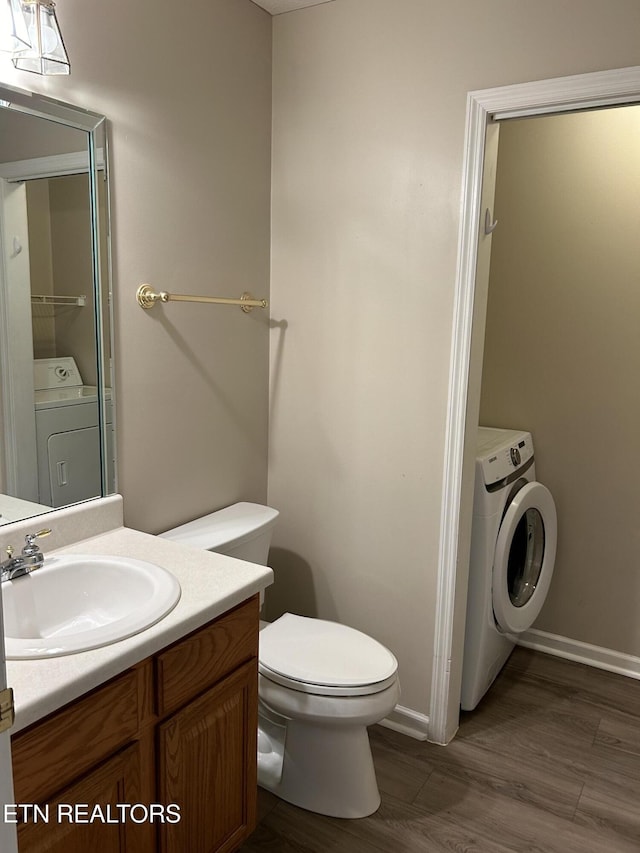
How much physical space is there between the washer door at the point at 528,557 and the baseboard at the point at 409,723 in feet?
1.53

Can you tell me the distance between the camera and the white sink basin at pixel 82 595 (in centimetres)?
145

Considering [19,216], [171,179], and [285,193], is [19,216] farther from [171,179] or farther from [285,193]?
[285,193]

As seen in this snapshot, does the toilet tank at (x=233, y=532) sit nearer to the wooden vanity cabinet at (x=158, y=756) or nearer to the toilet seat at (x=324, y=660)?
the toilet seat at (x=324, y=660)

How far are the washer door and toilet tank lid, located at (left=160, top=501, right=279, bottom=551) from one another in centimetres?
91

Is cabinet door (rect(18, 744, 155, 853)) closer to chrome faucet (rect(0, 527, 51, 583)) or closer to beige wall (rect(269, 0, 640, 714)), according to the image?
chrome faucet (rect(0, 527, 51, 583))

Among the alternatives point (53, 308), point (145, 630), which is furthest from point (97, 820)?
point (53, 308)

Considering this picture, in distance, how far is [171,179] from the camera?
198cm

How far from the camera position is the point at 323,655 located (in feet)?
6.40

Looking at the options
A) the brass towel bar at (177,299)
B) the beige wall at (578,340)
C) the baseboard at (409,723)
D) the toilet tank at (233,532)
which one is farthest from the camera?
the beige wall at (578,340)

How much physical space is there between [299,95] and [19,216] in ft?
3.76

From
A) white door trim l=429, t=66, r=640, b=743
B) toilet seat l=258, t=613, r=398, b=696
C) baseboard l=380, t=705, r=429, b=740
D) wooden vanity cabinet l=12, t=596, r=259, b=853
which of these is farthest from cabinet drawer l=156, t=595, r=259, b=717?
baseboard l=380, t=705, r=429, b=740

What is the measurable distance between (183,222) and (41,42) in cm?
67

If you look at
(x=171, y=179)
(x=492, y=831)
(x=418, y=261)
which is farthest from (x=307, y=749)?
(x=171, y=179)

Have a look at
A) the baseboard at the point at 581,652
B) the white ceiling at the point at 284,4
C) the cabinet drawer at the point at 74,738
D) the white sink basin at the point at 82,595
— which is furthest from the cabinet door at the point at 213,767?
the white ceiling at the point at 284,4
